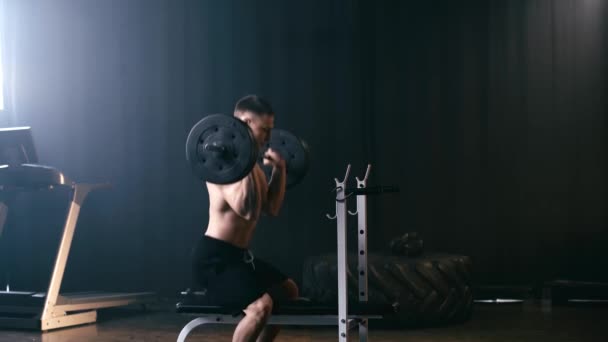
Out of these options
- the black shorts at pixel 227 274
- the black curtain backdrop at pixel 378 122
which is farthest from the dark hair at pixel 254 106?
the black curtain backdrop at pixel 378 122

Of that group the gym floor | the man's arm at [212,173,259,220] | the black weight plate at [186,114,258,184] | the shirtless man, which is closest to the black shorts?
the shirtless man

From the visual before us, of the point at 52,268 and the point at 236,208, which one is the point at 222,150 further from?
the point at 52,268

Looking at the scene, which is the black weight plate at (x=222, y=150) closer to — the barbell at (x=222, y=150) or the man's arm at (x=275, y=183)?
the barbell at (x=222, y=150)

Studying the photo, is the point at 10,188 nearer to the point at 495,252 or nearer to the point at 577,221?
the point at 495,252

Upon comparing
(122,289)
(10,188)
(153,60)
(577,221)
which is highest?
(153,60)

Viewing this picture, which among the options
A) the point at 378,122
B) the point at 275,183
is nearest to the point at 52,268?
the point at 275,183

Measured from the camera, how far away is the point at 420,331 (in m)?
4.54

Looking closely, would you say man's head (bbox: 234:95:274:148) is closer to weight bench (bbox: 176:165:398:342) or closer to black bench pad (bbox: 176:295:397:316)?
weight bench (bbox: 176:165:398:342)

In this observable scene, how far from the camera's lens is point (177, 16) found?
19.5 ft

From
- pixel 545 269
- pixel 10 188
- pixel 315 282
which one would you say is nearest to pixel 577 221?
pixel 545 269

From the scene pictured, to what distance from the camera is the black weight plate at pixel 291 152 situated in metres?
3.43

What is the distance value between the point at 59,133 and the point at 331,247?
7.16 feet

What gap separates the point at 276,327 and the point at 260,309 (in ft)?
0.96

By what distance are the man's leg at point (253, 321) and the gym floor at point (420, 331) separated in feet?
4.49
